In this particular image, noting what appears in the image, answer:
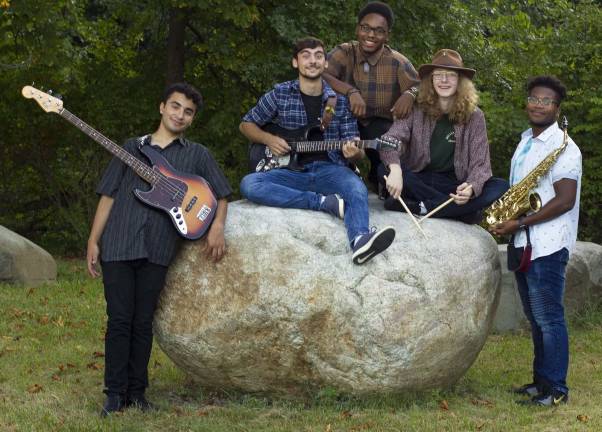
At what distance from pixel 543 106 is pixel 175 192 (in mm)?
2644

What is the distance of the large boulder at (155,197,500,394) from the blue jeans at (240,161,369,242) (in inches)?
3.9

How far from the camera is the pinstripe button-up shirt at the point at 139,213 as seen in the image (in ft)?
21.8

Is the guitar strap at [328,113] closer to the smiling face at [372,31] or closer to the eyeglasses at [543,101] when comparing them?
the smiling face at [372,31]

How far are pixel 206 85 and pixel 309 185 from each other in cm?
852

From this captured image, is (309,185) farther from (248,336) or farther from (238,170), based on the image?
(238,170)

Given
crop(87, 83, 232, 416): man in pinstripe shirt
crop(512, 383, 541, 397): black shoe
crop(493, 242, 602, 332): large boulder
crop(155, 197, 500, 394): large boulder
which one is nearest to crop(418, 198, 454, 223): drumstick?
crop(155, 197, 500, 394): large boulder

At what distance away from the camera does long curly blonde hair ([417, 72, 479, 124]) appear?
7207mm

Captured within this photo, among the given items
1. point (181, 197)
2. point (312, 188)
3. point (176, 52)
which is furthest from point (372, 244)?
point (176, 52)

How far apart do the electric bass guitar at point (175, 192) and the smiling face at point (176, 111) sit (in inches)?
8.4

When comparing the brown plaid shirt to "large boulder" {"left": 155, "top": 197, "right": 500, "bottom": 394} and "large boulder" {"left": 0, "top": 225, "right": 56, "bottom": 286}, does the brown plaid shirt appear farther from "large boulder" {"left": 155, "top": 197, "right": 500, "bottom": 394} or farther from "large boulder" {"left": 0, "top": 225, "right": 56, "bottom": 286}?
"large boulder" {"left": 0, "top": 225, "right": 56, "bottom": 286}

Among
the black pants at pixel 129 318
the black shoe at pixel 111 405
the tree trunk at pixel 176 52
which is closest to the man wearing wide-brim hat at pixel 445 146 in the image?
the black pants at pixel 129 318

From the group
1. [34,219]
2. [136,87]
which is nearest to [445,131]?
[136,87]

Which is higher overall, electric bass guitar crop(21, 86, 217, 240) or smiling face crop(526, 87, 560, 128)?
smiling face crop(526, 87, 560, 128)

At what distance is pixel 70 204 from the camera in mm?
15633
